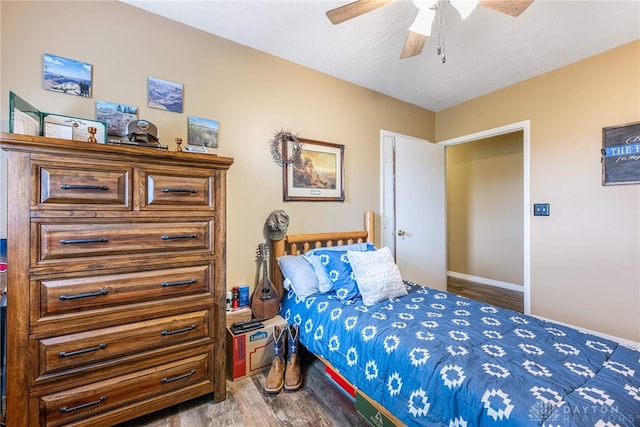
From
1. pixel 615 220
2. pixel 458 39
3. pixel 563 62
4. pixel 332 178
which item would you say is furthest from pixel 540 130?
pixel 332 178

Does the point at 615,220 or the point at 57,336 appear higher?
the point at 615,220

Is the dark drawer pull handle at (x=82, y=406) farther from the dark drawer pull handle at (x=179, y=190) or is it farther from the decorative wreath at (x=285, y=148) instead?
the decorative wreath at (x=285, y=148)

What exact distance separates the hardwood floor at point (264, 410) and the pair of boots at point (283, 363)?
0.17 feet

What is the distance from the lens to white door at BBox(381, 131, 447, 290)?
321 cm

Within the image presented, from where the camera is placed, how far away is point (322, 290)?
2125 mm

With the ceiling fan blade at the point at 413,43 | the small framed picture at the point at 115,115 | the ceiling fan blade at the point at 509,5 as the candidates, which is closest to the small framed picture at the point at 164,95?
the small framed picture at the point at 115,115

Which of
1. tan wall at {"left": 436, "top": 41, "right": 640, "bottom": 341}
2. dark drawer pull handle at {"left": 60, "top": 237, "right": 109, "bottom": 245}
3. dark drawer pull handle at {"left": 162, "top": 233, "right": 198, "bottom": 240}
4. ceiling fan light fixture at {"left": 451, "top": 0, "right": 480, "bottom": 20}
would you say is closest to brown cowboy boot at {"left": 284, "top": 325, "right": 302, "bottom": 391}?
dark drawer pull handle at {"left": 162, "top": 233, "right": 198, "bottom": 240}

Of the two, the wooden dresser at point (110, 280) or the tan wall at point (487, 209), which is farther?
the tan wall at point (487, 209)

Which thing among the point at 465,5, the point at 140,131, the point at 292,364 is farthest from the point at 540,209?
the point at 140,131

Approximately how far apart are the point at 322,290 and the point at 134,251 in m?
1.26

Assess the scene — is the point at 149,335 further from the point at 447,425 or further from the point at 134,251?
the point at 447,425

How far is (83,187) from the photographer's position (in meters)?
1.36

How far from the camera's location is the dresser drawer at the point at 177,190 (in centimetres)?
153

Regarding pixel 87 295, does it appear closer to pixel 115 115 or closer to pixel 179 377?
pixel 179 377
